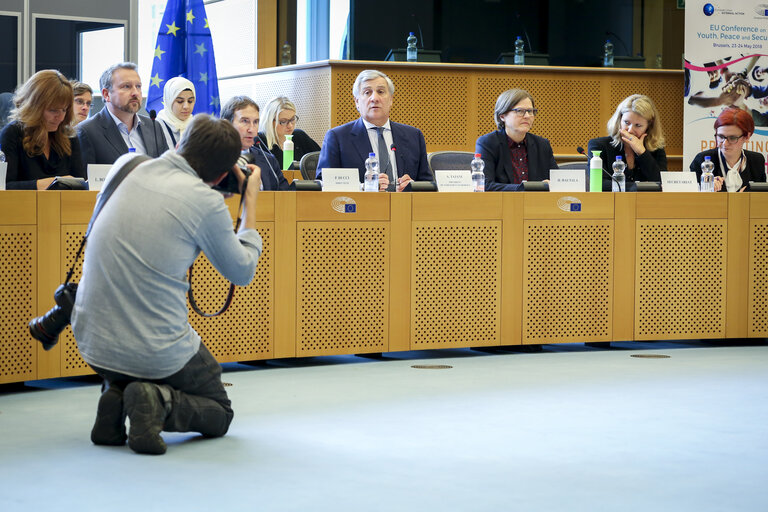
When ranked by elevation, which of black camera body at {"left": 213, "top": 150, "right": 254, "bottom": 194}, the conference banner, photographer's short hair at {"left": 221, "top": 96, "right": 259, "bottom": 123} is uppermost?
the conference banner

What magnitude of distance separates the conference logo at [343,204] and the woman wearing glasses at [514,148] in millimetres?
1010

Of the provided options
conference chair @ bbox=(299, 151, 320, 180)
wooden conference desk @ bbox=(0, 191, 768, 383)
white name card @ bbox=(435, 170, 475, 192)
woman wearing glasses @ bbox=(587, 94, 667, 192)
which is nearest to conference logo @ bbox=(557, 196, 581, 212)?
wooden conference desk @ bbox=(0, 191, 768, 383)

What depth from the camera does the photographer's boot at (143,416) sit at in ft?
9.08

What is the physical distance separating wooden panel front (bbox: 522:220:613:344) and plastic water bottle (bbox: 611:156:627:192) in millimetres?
342

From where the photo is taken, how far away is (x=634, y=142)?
5.61 m

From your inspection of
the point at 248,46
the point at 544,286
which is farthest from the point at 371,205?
the point at 248,46

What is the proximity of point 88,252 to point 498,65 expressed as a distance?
6.34 m

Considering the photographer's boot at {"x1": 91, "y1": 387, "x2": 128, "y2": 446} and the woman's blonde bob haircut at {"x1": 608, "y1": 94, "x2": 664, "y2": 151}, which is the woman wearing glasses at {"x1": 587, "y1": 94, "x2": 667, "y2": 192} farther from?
the photographer's boot at {"x1": 91, "y1": 387, "x2": 128, "y2": 446}

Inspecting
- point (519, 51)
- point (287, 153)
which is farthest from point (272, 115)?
point (519, 51)

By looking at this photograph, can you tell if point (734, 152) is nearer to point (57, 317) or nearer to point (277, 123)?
point (277, 123)

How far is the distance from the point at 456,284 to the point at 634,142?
1.57m

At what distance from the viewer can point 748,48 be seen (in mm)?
8703

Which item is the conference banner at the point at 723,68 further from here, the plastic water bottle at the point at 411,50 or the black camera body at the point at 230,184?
the black camera body at the point at 230,184

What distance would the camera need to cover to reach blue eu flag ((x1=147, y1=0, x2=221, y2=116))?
810cm
